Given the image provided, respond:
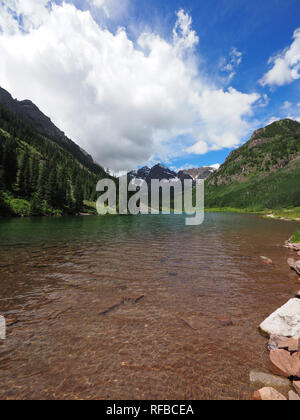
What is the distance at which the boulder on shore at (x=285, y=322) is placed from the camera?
779cm

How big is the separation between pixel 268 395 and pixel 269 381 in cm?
92

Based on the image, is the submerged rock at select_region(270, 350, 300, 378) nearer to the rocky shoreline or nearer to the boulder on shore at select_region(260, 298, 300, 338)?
the rocky shoreline

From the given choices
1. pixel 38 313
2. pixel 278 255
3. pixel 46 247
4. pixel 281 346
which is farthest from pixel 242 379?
pixel 46 247

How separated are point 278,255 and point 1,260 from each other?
3045cm

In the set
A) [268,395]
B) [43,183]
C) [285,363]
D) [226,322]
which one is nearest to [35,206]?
[43,183]

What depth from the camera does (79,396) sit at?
5.46 m

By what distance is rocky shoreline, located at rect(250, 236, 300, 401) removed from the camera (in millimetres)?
5328

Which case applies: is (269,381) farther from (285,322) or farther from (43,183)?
(43,183)

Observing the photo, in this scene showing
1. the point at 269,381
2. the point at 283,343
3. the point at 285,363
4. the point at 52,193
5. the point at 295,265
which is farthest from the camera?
the point at 52,193

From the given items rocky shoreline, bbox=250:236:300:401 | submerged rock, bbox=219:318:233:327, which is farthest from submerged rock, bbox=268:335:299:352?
submerged rock, bbox=219:318:233:327

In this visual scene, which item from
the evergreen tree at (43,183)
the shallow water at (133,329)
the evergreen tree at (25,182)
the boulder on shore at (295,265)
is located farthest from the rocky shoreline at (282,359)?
the evergreen tree at (25,182)

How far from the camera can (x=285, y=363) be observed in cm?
640

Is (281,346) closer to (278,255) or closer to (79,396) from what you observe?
(79,396)

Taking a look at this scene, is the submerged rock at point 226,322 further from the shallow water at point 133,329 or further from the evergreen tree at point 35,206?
the evergreen tree at point 35,206
